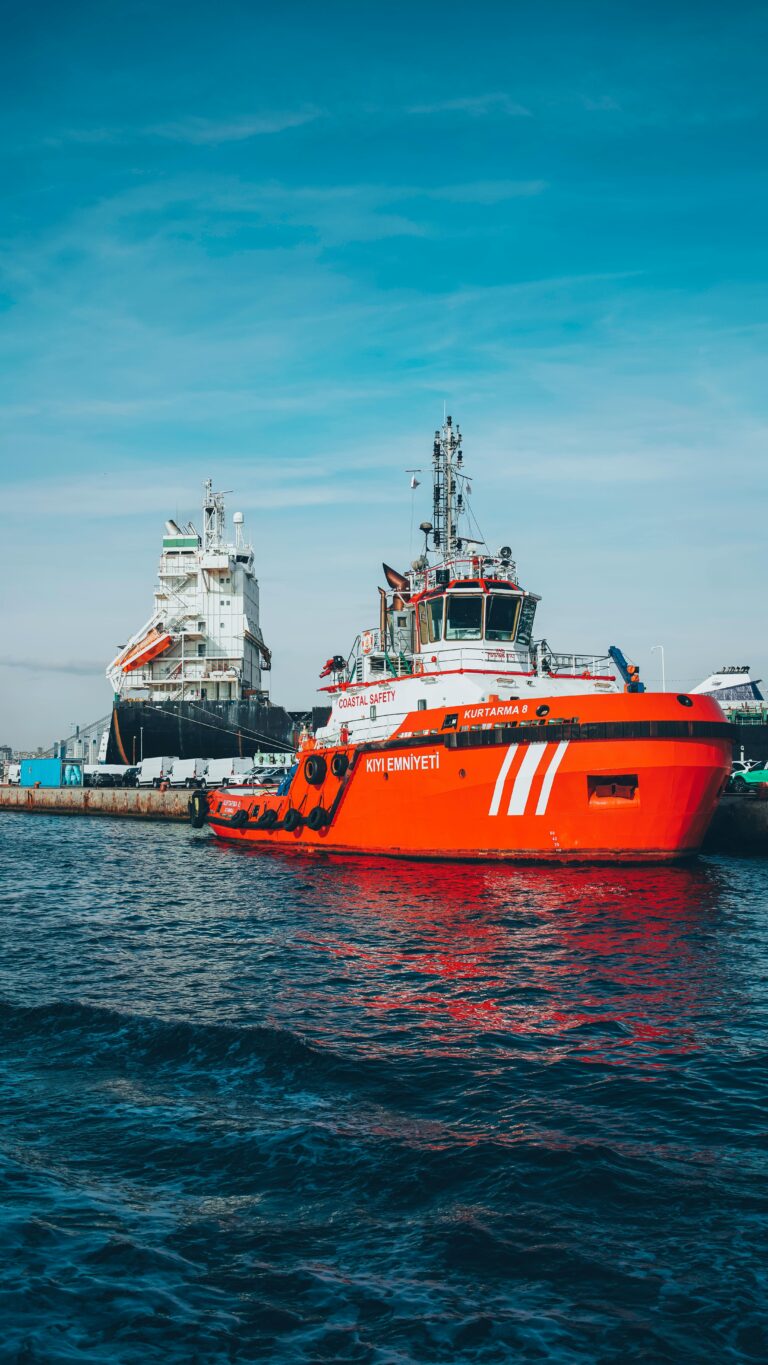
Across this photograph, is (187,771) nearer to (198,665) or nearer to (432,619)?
(198,665)

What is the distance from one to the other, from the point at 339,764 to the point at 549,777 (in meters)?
6.85

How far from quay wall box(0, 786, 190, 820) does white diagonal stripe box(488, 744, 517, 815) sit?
26.0 m

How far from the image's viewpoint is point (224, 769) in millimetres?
50250

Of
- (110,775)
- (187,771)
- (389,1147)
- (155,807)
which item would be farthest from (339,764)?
(110,775)

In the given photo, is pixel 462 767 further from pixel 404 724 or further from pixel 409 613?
pixel 409 613

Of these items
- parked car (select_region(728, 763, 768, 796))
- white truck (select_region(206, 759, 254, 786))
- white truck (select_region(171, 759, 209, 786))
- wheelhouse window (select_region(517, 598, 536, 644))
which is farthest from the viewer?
white truck (select_region(171, 759, 209, 786))

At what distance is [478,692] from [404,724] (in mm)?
2038

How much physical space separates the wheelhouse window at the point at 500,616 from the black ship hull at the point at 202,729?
32001 millimetres

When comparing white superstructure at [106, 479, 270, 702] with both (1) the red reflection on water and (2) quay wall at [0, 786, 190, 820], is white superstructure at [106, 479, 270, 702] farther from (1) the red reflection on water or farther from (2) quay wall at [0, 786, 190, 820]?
(1) the red reflection on water

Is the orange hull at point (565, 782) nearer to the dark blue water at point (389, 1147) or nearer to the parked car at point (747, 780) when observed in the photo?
the dark blue water at point (389, 1147)

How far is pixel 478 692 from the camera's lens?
22.9m

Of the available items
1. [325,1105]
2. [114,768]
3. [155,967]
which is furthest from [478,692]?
[114,768]

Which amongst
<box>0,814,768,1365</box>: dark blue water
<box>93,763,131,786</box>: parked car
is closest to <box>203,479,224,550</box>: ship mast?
<box>93,763,131,786</box>: parked car

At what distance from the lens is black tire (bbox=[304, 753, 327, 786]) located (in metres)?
24.9
